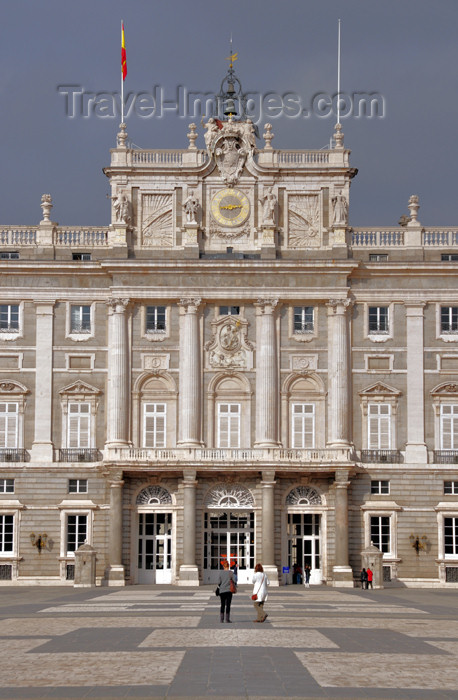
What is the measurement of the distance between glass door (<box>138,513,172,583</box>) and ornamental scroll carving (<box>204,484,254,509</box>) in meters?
2.40

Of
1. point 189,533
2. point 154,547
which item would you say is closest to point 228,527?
point 189,533

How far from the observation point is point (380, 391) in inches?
2549

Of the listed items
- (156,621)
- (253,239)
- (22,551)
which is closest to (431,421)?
(253,239)

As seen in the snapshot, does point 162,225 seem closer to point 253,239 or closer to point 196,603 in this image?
point 253,239

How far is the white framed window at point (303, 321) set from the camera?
65.1 metres

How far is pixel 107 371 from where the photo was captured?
65125 mm

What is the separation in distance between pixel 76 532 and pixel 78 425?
18.5 feet

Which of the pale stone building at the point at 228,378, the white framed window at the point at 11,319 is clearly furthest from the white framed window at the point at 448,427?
the white framed window at the point at 11,319

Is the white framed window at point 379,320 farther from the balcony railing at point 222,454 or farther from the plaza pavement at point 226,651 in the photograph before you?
the plaza pavement at point 226,651

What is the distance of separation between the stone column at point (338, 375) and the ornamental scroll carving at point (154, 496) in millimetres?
8933

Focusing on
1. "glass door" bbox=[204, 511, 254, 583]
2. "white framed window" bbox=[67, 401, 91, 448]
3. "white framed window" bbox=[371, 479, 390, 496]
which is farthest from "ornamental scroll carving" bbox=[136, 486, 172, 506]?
"white framed window" bbox=[371, 479, 390, 496]

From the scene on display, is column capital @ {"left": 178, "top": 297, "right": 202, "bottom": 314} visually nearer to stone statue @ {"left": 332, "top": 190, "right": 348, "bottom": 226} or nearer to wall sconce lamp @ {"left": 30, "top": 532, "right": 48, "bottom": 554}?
stone statue @ {"left": 332, "top": 190, "right": 348, "bottom": 226}

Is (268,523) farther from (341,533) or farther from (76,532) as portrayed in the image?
(76,532)

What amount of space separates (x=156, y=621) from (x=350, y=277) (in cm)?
3386
